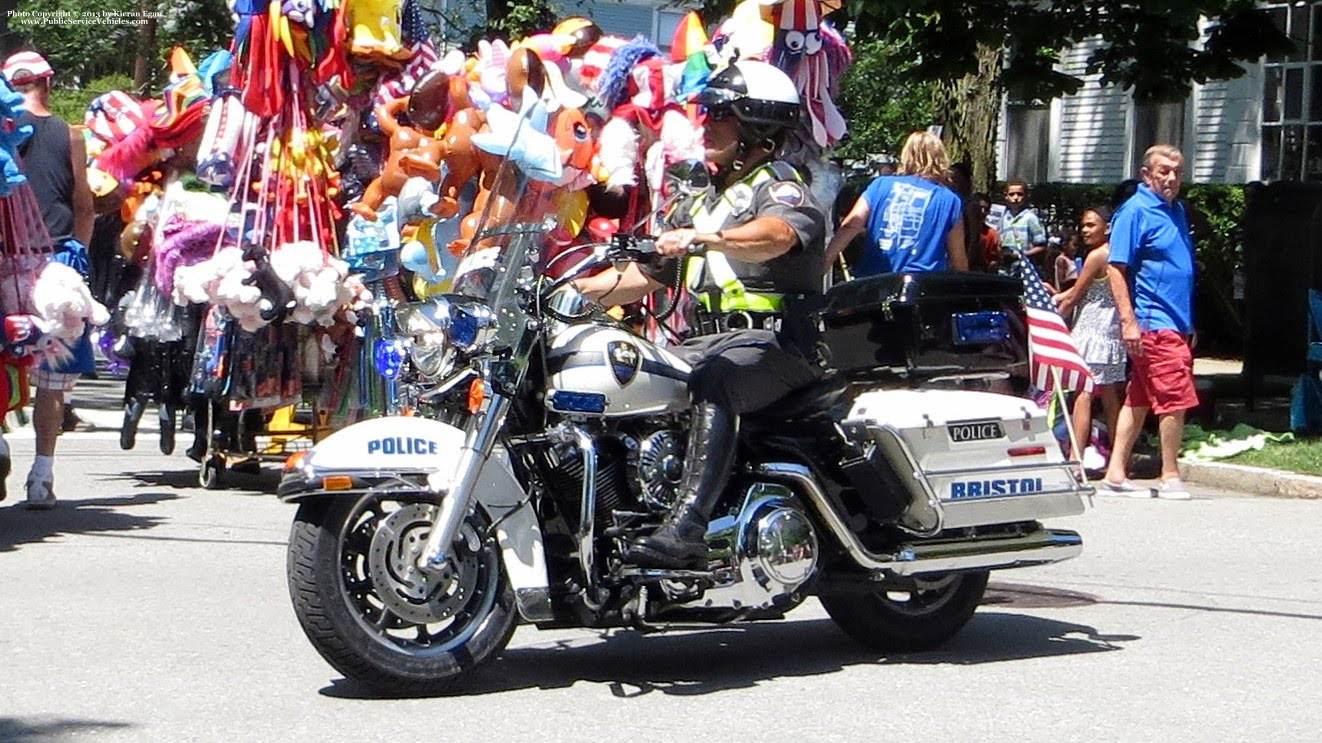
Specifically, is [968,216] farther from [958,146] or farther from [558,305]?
[558,305]

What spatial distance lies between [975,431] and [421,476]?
197cm

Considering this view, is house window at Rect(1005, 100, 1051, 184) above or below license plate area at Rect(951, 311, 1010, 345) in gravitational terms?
above

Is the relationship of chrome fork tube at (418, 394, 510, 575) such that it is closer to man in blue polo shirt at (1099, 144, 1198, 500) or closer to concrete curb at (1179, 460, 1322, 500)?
man in blue polo shirt at (1099, 144, 1198, 500)

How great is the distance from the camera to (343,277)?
1007 cm

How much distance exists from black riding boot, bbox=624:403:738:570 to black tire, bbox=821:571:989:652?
88cm

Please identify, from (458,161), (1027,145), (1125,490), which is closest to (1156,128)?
(1027,145)

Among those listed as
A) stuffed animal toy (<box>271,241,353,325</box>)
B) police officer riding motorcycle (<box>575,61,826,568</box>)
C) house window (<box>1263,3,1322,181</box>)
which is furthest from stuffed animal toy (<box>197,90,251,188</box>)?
house window (<box>1263,3,1322,181</box>)

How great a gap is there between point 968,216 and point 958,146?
18.5ft

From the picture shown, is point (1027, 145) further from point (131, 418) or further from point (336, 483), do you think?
point (336, 483)

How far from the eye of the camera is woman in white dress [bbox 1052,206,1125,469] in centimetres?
1182

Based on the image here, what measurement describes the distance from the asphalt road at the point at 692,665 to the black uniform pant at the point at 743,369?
93 cm

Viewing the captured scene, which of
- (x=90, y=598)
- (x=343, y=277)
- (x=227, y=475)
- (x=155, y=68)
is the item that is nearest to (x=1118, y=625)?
(x=90, y=598)

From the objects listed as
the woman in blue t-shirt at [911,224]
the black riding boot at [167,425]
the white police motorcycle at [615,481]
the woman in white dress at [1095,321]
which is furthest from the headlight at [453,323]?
the woman in white dress at [1095,321]

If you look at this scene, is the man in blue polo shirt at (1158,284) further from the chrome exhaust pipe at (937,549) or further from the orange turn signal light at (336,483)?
the orange turn signal light at (336,483)
